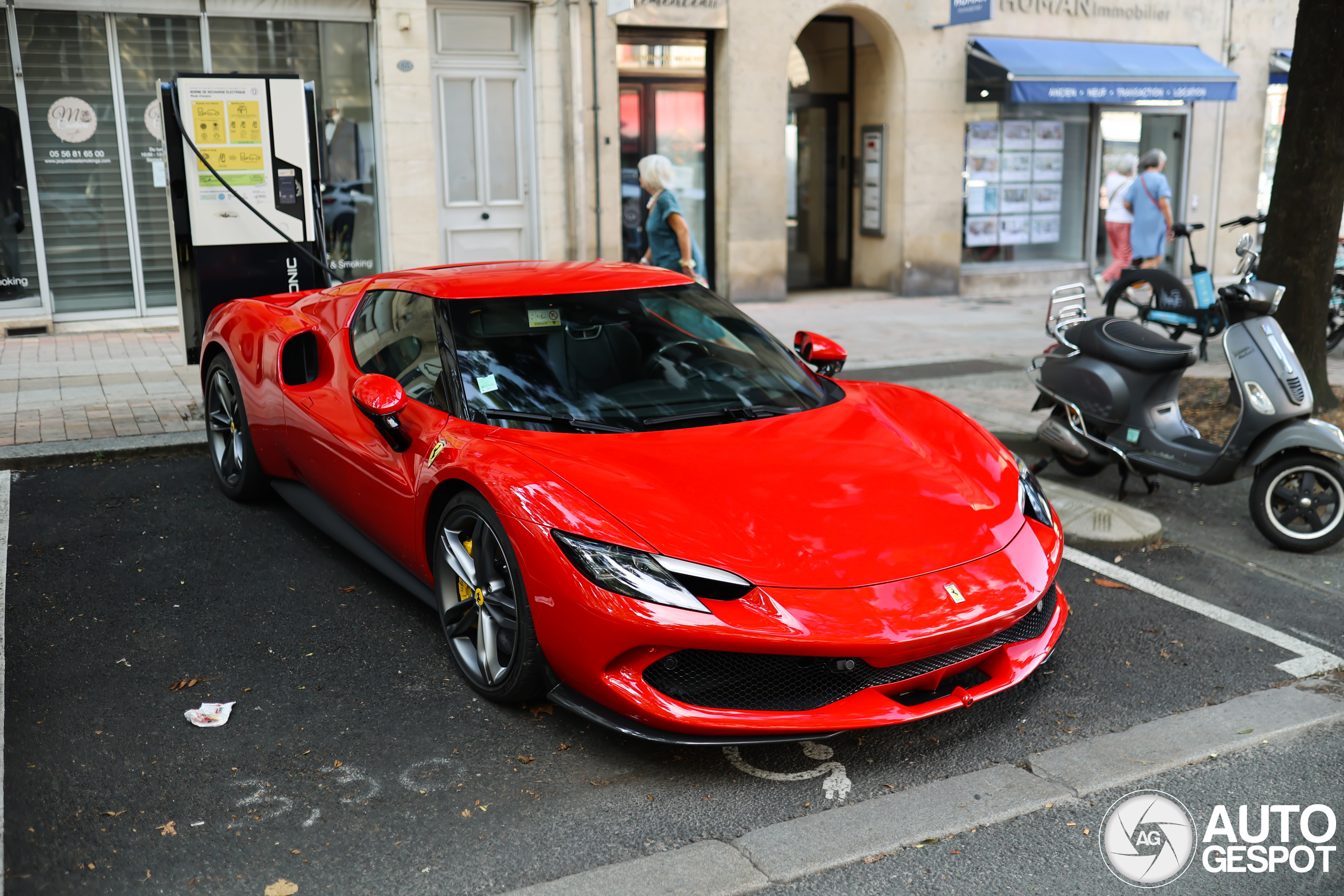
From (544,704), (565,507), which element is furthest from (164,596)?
(565,507)

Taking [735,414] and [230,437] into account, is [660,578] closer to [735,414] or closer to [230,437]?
[735,414]

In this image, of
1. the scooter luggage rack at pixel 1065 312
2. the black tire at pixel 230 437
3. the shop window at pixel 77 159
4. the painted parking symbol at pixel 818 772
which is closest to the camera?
the painted parking symbol at pixel 818 772

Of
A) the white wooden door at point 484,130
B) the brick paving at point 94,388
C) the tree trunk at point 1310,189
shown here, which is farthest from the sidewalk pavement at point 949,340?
the brick paving at point 94,388

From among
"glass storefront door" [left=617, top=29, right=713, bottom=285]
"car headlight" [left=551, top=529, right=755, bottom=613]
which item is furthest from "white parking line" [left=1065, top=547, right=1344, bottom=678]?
"glass storefront door" [left=617, top=29, right=713, bottom=285]

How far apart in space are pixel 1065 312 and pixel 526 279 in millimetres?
3164

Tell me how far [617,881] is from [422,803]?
65 centimetres

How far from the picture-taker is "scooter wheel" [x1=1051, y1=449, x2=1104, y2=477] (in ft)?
21.1

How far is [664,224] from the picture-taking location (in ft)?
27.5

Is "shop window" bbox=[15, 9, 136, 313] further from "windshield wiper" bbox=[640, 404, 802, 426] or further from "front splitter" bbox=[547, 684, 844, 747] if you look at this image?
"front splitter" bbox=[547, 684, 844, 747]

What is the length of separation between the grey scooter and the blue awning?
998 centimetres

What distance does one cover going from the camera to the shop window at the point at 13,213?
1133cm

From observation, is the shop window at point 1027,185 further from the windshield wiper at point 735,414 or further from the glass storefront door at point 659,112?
the windshield wiper at point 735,414

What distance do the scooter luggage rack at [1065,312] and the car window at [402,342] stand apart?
3390mm

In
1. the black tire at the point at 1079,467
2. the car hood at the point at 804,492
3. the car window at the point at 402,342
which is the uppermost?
the car window at the point at 402,342
